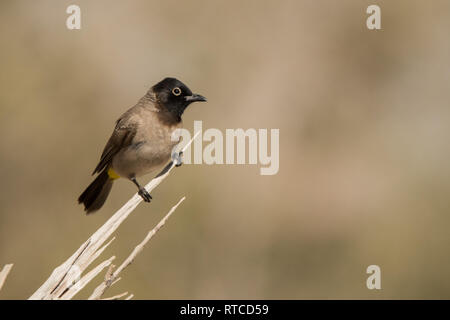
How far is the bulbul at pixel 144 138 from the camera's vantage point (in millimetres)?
5375

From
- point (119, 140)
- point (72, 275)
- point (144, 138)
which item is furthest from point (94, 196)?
point (72, 275)

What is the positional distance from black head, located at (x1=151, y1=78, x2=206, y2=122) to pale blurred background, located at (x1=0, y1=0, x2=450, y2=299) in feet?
6.74

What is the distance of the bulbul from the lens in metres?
5.38

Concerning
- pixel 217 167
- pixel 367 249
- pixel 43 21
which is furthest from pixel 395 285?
pixel 43 21

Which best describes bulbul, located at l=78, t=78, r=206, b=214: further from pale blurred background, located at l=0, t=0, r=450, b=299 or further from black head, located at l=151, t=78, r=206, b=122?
pale blurred background, located at l=0, t=0, r=450, b=299

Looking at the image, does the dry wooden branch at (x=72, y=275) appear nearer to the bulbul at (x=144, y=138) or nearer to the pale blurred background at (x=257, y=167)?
the bulbul at (x=144, y=138)

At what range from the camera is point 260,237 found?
7539mm

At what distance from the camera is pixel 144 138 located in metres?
5.42

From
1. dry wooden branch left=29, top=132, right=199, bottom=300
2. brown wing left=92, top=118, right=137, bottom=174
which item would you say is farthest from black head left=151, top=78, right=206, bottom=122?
dry wooden branch left=29, top=132, right=199, bottom=300

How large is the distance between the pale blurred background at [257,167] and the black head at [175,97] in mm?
2055

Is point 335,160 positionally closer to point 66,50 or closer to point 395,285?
point 395,285

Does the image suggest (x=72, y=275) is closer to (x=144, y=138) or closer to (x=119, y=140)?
(x=144, y=138)

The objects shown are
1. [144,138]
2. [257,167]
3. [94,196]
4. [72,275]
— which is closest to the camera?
[72,275]

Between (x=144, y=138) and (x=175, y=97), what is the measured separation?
0.52m
